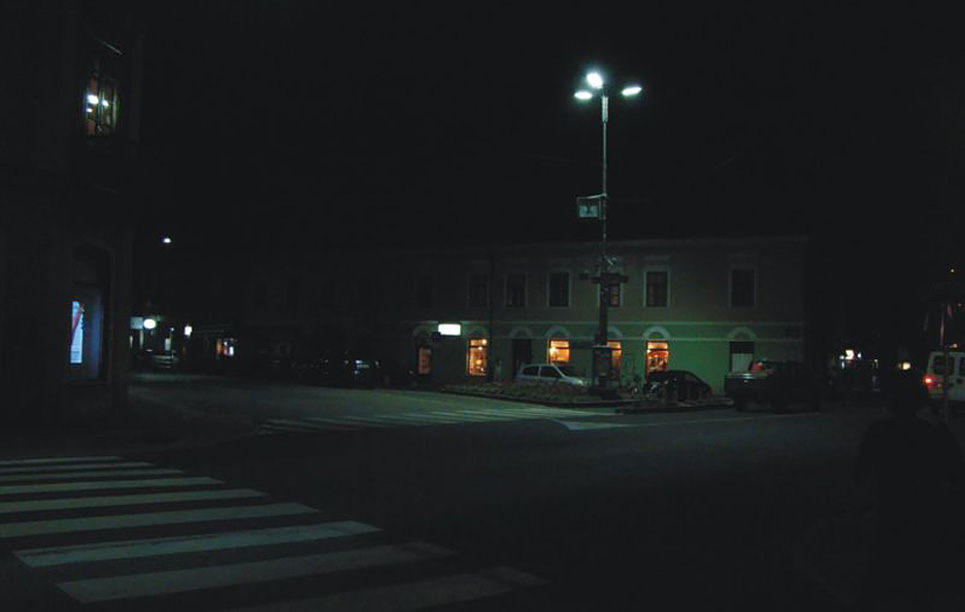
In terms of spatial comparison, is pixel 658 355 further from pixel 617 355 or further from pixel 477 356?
pixel 477 356

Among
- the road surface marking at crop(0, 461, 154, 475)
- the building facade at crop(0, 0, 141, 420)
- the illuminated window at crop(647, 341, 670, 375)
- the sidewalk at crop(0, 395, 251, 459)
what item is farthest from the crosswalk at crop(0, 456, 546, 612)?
the illuminated window at crop(647, 341, 670, 375)

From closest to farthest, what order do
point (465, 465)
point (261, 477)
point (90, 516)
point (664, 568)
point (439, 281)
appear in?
point (664, 568)
point (90, 516)
point (261, 477)
point (465, 465)
point (439, 281)

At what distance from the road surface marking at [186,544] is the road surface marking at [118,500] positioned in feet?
6.57

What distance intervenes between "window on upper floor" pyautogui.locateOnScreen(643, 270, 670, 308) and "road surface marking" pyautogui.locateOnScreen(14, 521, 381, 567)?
36940 millimetres

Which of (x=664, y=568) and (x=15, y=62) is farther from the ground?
(x=15, y=62)

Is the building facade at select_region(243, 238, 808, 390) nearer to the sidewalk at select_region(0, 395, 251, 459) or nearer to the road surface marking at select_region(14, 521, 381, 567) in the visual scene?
the sidewalk at select_region(0, 395, 251, 459)

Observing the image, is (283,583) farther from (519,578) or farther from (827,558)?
(827,558)

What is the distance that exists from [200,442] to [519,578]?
12.0 meters

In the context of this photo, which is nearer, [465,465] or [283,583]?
[283,583]

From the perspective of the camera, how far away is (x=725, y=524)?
10.2 m

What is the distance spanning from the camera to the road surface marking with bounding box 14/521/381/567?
7441 millimetres

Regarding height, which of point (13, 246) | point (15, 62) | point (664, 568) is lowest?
point (664, 568)

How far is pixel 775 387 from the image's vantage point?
31.0m

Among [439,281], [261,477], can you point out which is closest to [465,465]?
[261,477]
